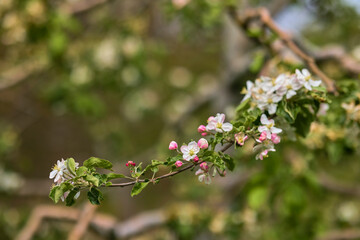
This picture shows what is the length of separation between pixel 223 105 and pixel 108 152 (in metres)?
1.86

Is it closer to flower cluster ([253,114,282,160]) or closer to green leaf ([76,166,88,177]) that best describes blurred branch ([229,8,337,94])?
flower cluster ([253,114,282,160])

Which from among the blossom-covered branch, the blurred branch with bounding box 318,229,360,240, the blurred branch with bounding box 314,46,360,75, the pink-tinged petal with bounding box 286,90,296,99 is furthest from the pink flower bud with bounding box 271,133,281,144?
the blurred branch with bounding box 318,229,360,240

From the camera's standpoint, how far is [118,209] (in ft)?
17.8

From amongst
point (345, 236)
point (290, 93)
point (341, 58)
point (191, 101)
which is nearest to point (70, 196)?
point (290, 93)

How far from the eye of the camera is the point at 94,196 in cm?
69

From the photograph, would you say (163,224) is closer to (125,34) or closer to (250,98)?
(125,34)

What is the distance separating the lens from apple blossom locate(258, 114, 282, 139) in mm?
741

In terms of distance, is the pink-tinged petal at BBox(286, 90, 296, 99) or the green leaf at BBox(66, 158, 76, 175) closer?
the green leaf at BBox(66, 158, 76, 175)

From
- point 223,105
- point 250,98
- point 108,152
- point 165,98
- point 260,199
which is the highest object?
point 165,98

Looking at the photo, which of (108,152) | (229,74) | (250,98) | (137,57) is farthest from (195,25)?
(108,152)

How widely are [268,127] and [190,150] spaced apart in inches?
5.9

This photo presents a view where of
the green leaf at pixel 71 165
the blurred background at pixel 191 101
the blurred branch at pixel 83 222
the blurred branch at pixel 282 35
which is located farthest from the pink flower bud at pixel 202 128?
the blurred branch at pixel 83 222

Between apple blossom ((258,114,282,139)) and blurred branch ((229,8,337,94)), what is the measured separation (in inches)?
13.2

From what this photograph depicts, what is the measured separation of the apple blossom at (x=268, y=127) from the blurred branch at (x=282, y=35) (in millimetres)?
335
